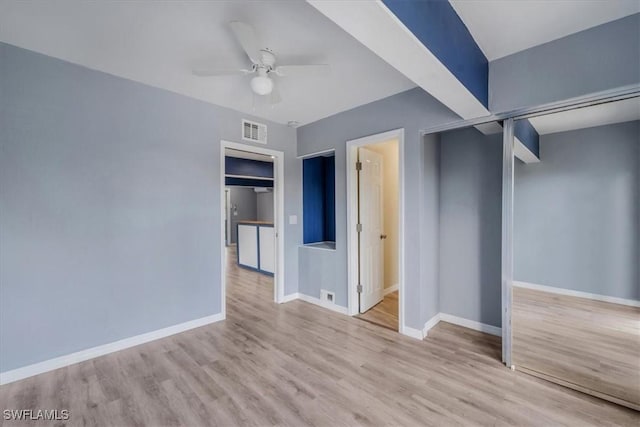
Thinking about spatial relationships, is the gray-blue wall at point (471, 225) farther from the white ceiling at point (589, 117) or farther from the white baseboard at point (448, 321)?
the white ceiling at point (589, 117)

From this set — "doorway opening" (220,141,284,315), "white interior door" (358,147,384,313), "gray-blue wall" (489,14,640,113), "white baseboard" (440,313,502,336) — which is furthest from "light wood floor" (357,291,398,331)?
"gray-blue wall" (489,14,640,113)

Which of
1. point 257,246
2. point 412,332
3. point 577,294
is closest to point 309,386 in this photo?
point 412,332

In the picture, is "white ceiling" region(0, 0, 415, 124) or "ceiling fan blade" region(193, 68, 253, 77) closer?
"white ceiling" region(0, 0, 415, 124)

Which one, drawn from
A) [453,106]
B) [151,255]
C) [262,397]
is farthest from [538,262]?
[151,255]

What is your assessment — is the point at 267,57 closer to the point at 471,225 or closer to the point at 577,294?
the point at 471,225

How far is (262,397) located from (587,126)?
3473 millimetres

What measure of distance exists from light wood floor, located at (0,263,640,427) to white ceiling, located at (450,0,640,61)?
100 inches

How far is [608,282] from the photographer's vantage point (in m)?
2.34

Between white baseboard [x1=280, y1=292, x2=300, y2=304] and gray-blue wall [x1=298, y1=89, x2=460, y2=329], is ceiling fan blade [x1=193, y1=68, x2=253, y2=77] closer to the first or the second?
gray-blue wall [x1=298, y1=89, x2=460, y2=329]

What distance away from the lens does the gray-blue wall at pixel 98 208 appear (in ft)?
6.88

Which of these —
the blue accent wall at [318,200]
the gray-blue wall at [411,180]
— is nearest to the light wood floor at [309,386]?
the gray-blue wall at [411,180]

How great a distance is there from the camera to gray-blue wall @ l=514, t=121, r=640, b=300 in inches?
87.4

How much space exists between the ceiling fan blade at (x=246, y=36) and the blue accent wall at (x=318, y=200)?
2334 millimetres

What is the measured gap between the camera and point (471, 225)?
9.87 feet
